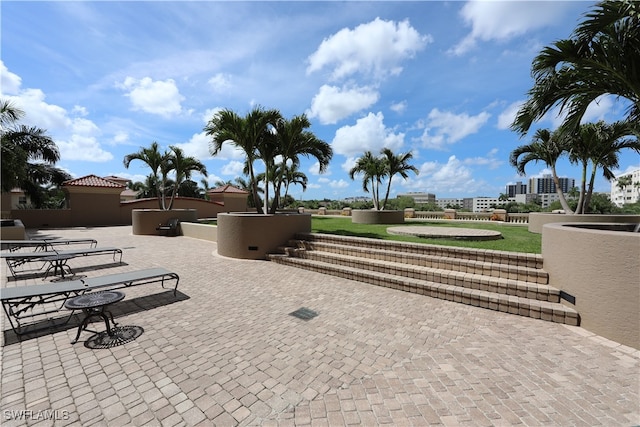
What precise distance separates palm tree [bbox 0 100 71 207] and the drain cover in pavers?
15950 mm

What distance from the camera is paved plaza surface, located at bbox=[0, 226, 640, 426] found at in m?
2.54

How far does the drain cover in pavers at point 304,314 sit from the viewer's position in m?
4.75

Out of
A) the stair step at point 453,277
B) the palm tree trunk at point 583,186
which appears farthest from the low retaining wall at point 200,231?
the palm tree trunk at point 583,186

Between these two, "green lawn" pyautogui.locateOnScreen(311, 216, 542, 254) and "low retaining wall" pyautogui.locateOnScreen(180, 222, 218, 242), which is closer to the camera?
"green lawn" pyautogui.locateOnScreen(311, 216, 542, 254)

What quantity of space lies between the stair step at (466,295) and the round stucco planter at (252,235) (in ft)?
8.17

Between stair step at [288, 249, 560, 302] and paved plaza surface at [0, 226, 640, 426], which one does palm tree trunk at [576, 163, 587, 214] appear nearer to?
stair step at [288, 249, 560, 302]

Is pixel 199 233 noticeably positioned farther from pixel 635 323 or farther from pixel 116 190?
pixel 635 323

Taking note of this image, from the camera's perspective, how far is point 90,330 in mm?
4098

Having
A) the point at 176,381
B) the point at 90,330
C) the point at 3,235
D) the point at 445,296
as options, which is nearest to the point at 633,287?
the point at 445,296

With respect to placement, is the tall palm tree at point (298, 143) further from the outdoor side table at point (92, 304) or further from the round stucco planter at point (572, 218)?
the round stucco planter at point (572, 218)

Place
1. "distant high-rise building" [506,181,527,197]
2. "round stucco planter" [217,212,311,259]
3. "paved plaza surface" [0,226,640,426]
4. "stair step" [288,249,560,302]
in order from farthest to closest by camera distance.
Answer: "distant high-rise building" [506,181,527,197] → "round stucco planter" [217,212,311,259] → "stair step" [288,249,560,302] → "paved plaza surface" [0,226,640,426]

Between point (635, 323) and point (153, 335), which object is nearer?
point (635, 323)

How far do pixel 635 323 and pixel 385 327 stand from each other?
11.2ft

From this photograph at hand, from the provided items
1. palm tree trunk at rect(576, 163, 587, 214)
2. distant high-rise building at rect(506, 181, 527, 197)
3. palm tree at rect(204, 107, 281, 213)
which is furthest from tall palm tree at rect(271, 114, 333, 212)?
distant high-rise building at rect(506, 181, 527, 197)
